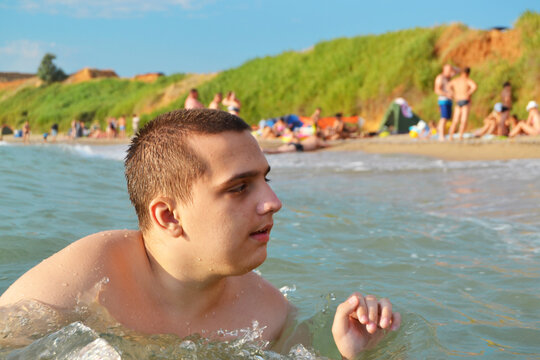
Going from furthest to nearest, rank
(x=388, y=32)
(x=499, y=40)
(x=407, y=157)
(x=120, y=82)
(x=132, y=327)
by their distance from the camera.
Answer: (x=120, y=82) → (x=388, y=32) → (x=499, y=40) → (x=407, y=157) → (x=132, y=327)

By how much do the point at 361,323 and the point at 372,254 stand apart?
6.85ft

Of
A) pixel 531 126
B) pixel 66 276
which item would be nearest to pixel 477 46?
pixel 531 126

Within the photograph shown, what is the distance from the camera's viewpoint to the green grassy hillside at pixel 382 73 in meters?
22.1

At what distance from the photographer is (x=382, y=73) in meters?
27.5

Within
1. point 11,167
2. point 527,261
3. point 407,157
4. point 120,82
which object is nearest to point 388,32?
point 407,157

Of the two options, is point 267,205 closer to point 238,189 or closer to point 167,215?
point 238,189

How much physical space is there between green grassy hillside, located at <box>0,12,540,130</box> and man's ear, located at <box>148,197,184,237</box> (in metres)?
20.4

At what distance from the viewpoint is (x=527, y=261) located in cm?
397

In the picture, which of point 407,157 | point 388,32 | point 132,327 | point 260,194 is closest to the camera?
point 260,194

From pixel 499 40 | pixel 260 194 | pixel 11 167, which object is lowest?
pixel 11 167

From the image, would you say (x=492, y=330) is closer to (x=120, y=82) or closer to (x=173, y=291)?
(x=173, y=291)

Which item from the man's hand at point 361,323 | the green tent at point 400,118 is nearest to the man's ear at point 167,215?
the man's hand at point 361,323

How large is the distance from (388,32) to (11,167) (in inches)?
973

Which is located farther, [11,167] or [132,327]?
[11,167]
